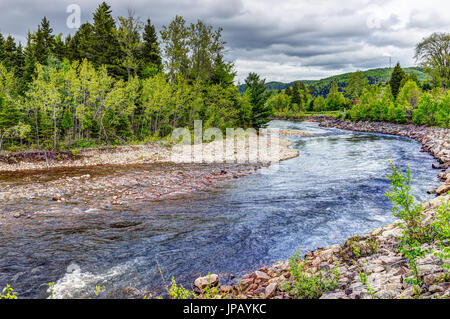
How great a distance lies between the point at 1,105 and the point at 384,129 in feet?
199

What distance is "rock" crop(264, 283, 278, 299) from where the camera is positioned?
6289 millimetres

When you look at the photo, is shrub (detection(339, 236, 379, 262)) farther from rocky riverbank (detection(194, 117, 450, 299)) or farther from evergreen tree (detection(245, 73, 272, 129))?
evergreen tree (detection(245, 73, 272, 129))

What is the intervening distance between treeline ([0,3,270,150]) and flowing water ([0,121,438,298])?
1627cm

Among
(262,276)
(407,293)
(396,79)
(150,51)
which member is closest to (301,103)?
(396,79)

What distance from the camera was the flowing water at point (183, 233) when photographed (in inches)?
310

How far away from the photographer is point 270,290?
21.0ft

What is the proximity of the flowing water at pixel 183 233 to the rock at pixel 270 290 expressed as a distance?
1657mm

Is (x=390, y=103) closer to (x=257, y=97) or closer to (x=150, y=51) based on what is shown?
(x=257, y=97)

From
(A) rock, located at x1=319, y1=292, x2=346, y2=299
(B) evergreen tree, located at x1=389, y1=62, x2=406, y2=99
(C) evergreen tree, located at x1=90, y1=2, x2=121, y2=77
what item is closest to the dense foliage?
(B) evergreen tree, located at x1=389, y1=62, x2=406, y2=99

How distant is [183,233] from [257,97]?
39.6 meters

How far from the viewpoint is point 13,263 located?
27.4 ft

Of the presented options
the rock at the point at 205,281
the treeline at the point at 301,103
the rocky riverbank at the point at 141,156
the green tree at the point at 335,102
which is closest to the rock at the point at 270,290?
the rock at the point at 205,281
